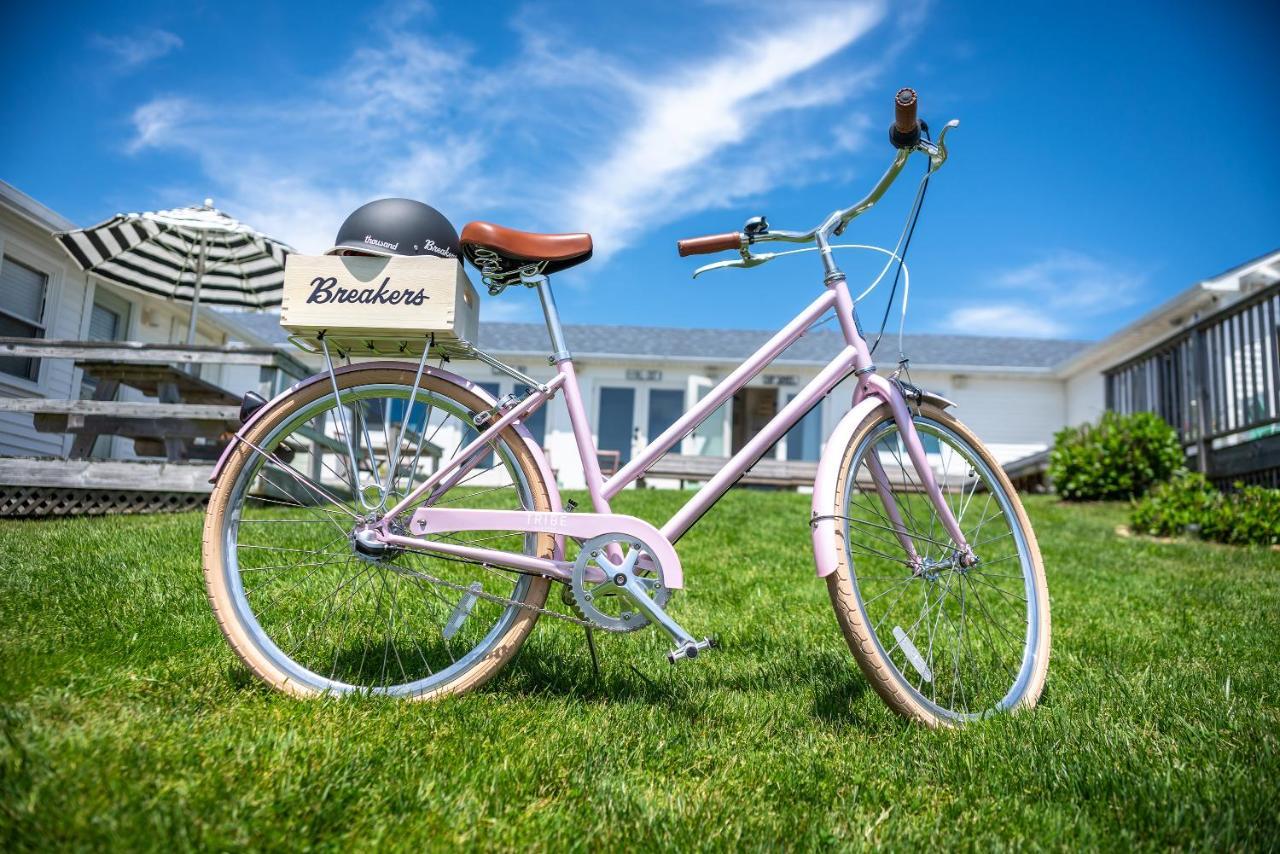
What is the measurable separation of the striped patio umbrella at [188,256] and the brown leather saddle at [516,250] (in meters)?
6.71

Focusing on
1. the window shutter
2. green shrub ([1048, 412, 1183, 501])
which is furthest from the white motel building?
green shrub ([1048, 412, 1183, 501])

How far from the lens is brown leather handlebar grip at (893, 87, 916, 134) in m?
2.10

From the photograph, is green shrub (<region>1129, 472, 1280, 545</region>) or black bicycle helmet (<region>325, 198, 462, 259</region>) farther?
green shrub (<region>1129, 472, 1280, 545</region>)

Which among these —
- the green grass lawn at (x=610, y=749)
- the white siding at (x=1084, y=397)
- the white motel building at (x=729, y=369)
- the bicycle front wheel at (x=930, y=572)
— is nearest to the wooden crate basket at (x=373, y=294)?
the green grass lawn at (x=610, y=749)

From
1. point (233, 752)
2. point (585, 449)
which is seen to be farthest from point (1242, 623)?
point (233, 752)

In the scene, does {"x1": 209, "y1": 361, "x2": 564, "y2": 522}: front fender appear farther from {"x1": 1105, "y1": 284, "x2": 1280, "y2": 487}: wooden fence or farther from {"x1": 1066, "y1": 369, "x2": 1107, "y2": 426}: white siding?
{"x1": 1066, "y1": 369, "x2": 1107, "y2": 426}: white siding

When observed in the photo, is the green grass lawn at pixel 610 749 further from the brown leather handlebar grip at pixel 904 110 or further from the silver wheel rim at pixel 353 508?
the brown leather handlebar grip at pixel 904 110

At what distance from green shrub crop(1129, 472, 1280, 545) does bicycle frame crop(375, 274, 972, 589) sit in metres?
5.17

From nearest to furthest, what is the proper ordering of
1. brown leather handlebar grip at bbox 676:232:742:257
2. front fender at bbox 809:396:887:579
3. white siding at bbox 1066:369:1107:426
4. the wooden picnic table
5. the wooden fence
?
front fender at bbox 809:396:887:579, brown leather handlebar grip at bbox 676:232:742:257, the wooden picnic table, the wooden fence, white siding at bbox 1066:369:1107:426

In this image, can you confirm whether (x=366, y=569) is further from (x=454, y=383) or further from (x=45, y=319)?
(x=45, y=319)

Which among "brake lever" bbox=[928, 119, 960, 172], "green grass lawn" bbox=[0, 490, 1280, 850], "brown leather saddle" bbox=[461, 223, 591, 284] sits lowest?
"green grass lawn" bbox=[0, 490, 1280, 850]

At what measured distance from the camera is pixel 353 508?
2.27 meters

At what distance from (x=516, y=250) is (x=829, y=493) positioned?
1071 mm

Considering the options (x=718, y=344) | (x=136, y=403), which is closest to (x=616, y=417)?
(x=718, y=344)
